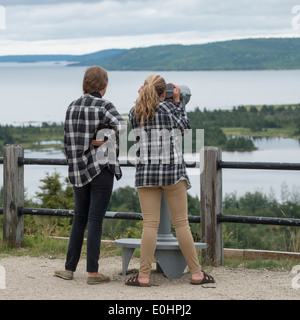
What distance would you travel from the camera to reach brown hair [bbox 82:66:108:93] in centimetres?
454

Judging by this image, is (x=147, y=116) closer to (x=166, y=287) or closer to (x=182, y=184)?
(x=182, y=184)

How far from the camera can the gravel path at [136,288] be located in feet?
14.4

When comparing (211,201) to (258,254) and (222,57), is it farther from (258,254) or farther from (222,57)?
(222,57)

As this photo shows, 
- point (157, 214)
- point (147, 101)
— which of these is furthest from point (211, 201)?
point (147, 101)

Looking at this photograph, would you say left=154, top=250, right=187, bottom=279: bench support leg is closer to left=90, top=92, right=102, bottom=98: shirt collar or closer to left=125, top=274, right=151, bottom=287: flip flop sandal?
left=125, top=274, right=151, bottom=287: flip flop sandal

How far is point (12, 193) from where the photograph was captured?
20.8ft

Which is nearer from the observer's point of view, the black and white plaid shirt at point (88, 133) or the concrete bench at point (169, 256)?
the black and white plaid shirt at point (88, 133)

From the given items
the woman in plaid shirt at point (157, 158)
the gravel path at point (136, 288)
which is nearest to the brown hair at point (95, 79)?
the woman in plaid shirt at point (157, 158)

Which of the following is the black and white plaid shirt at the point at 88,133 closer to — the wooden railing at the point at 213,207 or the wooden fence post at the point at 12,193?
the wooden railing at the point at 213,207

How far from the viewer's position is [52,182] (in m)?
27.3

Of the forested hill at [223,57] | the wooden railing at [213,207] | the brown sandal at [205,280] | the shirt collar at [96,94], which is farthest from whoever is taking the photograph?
the forested hill at [223,57]

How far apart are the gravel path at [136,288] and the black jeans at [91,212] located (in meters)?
0.25

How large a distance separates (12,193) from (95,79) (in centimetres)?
229

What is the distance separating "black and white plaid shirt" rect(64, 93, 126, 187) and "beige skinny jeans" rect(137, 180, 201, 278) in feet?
0.98
